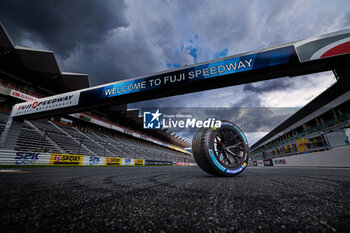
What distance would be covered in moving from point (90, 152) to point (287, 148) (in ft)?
61.9

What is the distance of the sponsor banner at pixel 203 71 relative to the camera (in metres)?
2.84

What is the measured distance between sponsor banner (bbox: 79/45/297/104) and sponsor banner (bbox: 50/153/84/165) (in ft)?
21.0

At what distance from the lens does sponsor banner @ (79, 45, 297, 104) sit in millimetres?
2838

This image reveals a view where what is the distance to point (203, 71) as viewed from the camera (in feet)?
10.5

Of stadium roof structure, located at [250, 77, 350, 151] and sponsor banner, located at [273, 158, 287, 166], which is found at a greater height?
stadium roof structure, located at [250, 77, 350, 151]

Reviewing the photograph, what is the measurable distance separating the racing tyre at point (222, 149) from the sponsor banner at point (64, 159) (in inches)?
358

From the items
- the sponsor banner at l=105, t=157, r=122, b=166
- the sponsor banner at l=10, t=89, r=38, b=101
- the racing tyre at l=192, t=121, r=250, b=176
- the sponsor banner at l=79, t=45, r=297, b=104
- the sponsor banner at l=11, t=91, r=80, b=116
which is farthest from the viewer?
the sponsor banner at l=10, t=89, r=38, b=101

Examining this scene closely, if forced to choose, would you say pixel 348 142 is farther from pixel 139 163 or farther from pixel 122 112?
pixel 122 112

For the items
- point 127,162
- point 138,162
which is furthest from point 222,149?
point 138,162

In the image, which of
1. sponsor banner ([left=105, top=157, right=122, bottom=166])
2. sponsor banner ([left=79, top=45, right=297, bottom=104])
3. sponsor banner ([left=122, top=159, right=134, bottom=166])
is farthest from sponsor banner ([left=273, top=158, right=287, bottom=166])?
sponsor banner ([left=105, top=157, right=122, bottom=166])

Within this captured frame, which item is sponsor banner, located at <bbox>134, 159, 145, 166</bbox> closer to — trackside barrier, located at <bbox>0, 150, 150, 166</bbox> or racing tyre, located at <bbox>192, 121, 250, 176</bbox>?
trackside barrier, located at <bbox>0, 150, 150, 166</bbox>

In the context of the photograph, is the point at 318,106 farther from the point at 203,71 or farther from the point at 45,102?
the point at 45,102

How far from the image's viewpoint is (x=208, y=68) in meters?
3.19

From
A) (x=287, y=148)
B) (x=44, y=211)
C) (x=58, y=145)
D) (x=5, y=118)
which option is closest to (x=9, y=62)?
(x=5, y=118)
